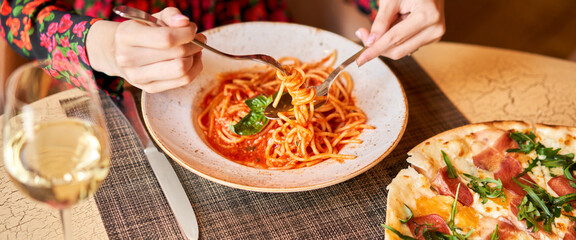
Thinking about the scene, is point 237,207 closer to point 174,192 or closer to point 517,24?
point 174,192

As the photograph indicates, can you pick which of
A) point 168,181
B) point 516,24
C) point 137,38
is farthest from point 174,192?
point 516,24

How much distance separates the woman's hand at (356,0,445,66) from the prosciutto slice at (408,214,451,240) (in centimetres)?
67

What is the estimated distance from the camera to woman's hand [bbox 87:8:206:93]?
1.50 meters

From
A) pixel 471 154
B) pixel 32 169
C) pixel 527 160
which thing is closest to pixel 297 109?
pixel 471 154

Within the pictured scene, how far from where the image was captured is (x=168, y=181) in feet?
5.57

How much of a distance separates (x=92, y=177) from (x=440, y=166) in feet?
3.94

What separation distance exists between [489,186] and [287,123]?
2.60 ft

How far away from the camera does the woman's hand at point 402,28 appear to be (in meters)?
1.89

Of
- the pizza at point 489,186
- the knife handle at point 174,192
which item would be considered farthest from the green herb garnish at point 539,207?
the knife handle at point 174,192

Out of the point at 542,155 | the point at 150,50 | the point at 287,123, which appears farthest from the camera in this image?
the point at 287,123

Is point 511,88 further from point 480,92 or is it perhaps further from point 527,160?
point 527,160

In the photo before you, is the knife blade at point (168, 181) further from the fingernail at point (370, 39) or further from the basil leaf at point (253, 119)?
the fingernail at point (370, 39)

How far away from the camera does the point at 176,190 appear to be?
167cm

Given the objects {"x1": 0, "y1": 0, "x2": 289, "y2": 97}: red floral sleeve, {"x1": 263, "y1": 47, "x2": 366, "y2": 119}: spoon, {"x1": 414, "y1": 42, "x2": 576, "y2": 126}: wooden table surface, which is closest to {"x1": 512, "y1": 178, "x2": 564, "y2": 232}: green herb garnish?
{"x1": 414, "y1": 42, "x2": 576, "y2": 126}: wooden table surface
